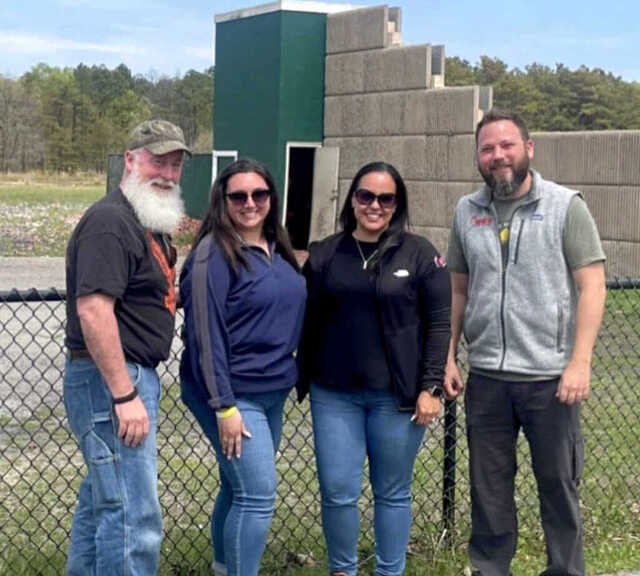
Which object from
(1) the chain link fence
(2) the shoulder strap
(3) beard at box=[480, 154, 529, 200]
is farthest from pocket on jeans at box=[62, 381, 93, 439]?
(3) beard at box=[480, 154, 529, 200]

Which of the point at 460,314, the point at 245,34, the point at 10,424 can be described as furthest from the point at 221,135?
the point at 460,314

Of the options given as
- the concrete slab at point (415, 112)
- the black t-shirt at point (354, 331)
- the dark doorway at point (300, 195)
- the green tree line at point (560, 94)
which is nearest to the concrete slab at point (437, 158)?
the concrete slab at point (415, 112)

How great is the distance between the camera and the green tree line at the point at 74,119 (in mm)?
89312

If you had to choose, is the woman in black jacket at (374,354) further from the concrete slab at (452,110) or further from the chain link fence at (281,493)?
the concrete slab at (452,110)

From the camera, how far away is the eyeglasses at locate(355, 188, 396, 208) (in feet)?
13.0

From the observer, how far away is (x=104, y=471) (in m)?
3.44

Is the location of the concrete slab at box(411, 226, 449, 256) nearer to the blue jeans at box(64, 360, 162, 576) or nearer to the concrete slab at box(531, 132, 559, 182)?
the concrete slab at box(531, 132, 559, 182)

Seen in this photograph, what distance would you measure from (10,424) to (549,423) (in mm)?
4440

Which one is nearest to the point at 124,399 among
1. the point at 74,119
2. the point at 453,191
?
the point at 453,191

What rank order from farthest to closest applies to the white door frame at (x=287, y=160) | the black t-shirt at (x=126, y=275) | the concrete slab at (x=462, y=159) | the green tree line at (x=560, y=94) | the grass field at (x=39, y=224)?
the green tree line at (x=560, y=94) → the grass field at (x=39, y=224) → the white door frame at (x=287, y=160) → the concrete slab at (x=462, y=159) → the black t-shirt at (x=126, y=275)

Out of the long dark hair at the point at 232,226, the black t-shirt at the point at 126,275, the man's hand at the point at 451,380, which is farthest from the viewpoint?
the man's hand at the point at 451,380

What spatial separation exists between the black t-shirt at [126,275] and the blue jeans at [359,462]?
0.78 m

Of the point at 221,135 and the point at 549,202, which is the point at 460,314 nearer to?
the point at 549,202

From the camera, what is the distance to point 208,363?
11.8 ft
